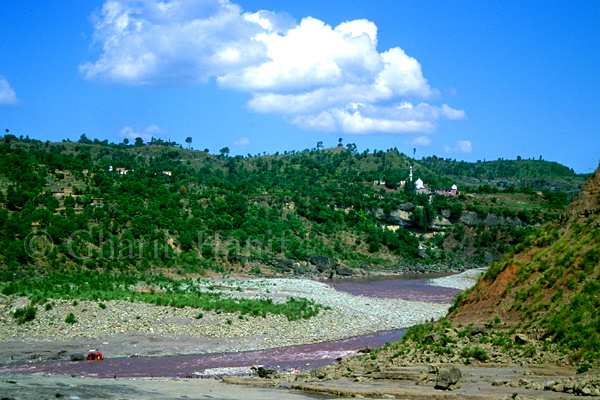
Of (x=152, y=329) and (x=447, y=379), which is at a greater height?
(x=447, y=379)

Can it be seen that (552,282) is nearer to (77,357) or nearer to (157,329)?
(77,357)

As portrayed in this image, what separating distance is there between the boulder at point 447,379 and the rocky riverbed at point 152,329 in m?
15.1

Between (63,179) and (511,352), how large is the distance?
68.6m

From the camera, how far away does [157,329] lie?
2867cm

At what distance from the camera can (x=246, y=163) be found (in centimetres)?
16975

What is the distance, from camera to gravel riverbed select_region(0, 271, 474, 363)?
2600cm

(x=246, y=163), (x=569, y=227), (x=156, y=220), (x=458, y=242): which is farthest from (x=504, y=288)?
(x=246, y=163)

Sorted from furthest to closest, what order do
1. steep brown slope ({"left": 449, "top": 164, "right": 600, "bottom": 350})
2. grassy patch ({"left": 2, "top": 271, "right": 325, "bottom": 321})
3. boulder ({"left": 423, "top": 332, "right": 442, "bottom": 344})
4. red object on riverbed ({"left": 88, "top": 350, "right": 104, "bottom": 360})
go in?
grassy patch ({"left": 2, "top": 271, "right": 325, "bottom": 321}), red object on riverbed ({"left": 88, "top": 350, "right": 104, "bottom": 360}), boulder ({"left": 423, "top": 332, "right": 442, "bottom": 344}), steep brown slope ({"left": 449, "top": 164, "right": 600, "bottom": 350})

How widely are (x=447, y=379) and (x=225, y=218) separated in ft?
225

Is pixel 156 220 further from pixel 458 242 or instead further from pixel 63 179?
pixel 458 242

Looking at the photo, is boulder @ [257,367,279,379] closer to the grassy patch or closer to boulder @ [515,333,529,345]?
boulder @ [515,333,529,345]

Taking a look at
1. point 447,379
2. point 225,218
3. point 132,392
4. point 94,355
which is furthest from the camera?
point 225,218

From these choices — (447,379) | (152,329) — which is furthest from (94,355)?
(447,379)

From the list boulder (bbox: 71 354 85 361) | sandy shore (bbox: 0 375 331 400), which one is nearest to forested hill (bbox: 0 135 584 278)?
boulder (bbox: 71 354 85 361)
